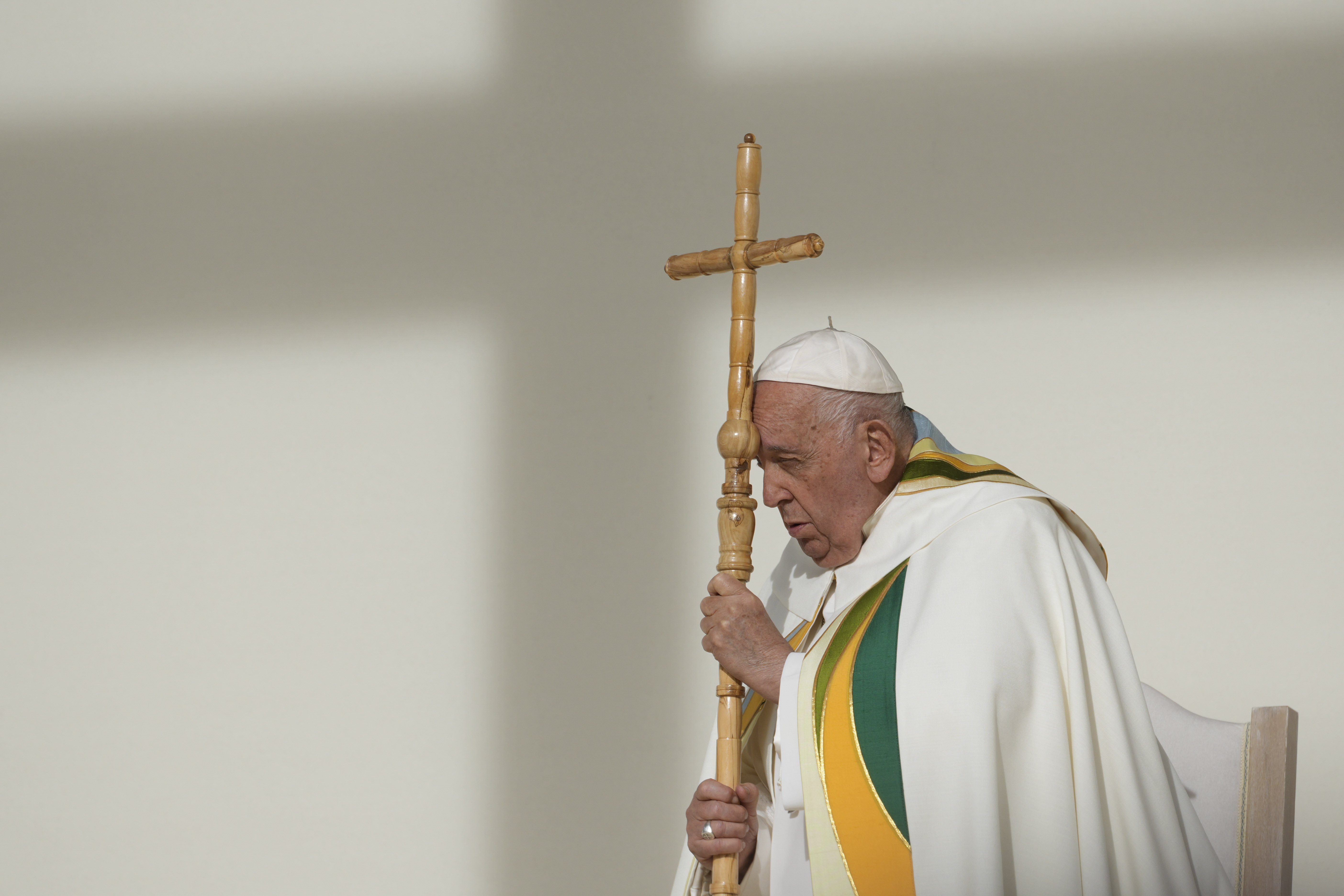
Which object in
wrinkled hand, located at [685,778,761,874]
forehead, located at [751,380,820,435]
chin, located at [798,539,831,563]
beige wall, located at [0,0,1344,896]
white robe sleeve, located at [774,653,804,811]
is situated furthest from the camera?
beige wall, located at [0,0,1344,896]

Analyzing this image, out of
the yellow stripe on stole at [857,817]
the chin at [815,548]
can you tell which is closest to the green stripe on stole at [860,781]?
the yellow stripe on stole at [857,817]

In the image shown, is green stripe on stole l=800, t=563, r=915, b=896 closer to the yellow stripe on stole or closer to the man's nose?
the yellow stripe on stole

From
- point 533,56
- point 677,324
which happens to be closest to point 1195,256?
point 677,324

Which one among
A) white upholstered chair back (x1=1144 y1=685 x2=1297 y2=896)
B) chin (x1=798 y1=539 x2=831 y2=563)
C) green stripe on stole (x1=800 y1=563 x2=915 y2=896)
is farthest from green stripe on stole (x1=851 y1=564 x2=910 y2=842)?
white upholstered chair back (x1=1144 y1=685 x2=1297 y2=896)

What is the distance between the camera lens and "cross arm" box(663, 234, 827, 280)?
8.02ft

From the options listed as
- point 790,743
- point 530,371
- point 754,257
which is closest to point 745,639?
point 790,743

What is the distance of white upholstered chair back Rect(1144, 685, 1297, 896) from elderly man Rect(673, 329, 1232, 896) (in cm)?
14

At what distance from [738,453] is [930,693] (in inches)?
23.6

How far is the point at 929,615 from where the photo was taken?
238 centimetres

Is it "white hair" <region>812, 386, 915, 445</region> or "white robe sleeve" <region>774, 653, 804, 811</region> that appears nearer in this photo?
"white robe sleeve" <region>774, 653, 804, 811</region>

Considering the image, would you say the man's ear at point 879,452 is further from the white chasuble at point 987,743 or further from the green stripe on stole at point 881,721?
the green stripe on stole at point 881,721

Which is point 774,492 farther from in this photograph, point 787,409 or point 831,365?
point 831,365

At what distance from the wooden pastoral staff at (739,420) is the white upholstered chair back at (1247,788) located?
87 cm

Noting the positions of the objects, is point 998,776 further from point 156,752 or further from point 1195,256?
point 156,752
